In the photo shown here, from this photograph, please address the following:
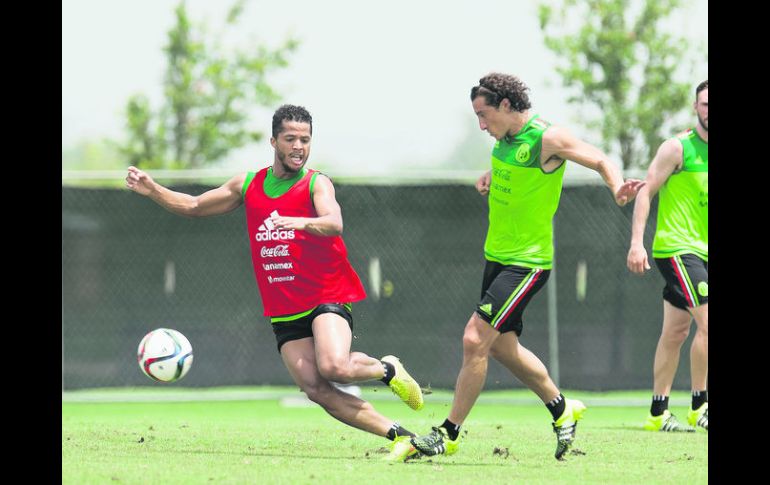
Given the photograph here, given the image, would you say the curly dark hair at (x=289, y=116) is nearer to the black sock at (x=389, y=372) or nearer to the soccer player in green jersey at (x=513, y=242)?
the soccer player in green jersey at (x=513, y=242)

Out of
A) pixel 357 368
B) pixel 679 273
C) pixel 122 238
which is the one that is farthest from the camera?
pixel 122 238

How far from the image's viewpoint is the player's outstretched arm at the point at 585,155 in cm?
755

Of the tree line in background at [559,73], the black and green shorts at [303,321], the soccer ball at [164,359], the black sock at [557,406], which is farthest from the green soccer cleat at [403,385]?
the tree line in background at [559,73]

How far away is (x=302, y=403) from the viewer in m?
13.0

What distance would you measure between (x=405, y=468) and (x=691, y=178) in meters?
3.93

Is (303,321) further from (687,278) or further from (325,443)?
(687,278)

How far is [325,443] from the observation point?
9141mm

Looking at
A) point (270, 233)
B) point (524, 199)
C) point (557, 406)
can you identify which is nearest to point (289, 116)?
point (270, 233)

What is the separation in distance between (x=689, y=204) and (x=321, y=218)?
12.0ft

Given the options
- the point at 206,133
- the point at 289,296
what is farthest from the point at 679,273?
the point at 206,133

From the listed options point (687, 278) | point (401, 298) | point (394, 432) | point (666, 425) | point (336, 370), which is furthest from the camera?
point (401, 298)

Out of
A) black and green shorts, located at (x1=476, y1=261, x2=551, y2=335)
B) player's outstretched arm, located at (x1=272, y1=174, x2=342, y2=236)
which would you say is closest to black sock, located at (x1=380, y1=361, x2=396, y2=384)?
black and green shorts, located at (x1=476, y1=261, x2=551, y2=335)

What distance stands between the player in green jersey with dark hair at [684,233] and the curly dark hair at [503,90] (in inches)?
78.8
